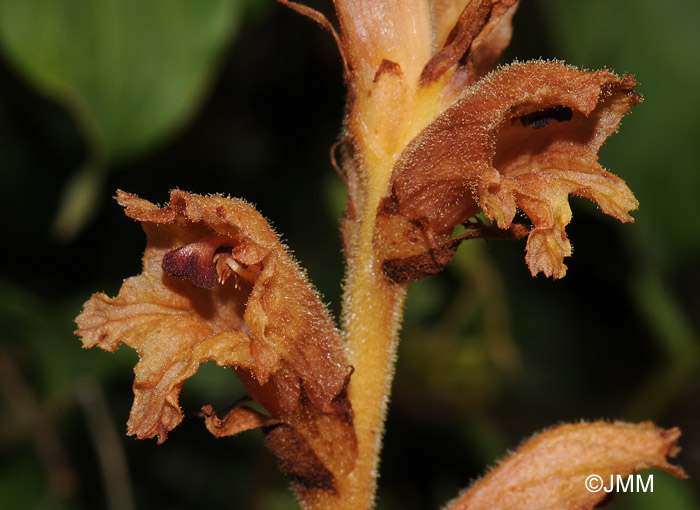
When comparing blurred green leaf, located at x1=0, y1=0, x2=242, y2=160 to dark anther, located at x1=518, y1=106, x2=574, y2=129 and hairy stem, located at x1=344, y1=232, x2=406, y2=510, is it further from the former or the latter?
dark anther, located at x1=518, y1=106, x2=574, y2=129

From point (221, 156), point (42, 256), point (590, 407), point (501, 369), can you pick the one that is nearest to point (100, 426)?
point (42, 256)

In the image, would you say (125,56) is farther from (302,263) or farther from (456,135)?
(302,263)

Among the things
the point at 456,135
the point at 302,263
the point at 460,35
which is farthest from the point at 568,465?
the point at 302,263

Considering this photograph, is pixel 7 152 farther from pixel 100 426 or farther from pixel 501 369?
pixel 501 369

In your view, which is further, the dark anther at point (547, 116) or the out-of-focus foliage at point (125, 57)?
the out-of-focus foliage at point (125, 57)

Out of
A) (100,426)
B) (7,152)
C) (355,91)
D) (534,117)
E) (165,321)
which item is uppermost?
(534,117)

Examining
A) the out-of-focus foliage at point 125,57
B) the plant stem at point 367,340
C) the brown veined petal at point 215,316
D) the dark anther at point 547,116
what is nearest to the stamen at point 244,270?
the brown veined petal at point 215,316

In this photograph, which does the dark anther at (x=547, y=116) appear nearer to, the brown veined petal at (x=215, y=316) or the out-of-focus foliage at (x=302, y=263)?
the brown veined petal at (x=215, y=316)
